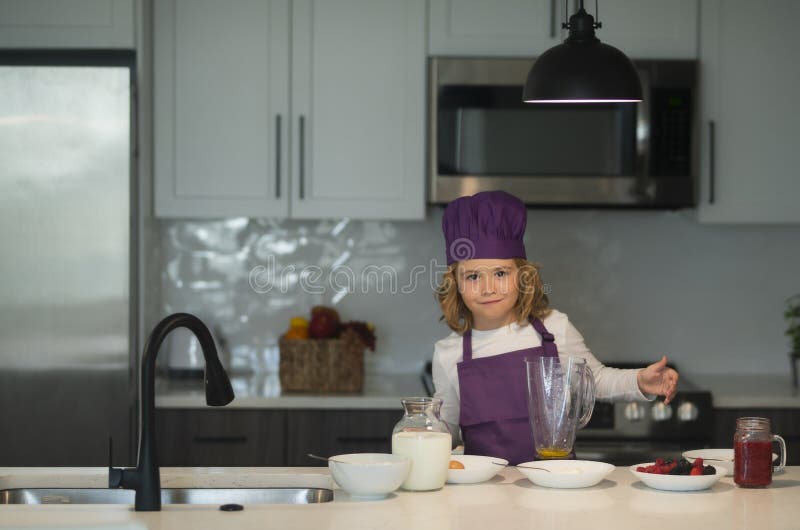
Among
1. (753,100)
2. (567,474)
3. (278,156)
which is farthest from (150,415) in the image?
(753,100)

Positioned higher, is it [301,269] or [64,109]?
[64,109]

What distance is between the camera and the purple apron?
235 cm

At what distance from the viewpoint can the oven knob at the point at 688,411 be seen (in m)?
3.20

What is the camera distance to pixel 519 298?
8.21 ft

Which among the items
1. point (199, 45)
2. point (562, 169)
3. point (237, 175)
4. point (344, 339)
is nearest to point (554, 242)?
point (562, 169)

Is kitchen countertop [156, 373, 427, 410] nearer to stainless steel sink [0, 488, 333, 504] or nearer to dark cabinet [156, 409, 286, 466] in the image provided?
dark cabinet [156, 409, 286, 466]

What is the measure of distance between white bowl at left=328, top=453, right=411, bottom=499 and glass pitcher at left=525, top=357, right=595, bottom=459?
0.98 feet

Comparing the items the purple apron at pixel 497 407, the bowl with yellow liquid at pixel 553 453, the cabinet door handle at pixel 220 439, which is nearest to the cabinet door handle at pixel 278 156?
the cabinet door handle at pixel 220 439

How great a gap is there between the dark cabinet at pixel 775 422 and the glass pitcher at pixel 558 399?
1466mm

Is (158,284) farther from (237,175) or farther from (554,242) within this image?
(554,242)

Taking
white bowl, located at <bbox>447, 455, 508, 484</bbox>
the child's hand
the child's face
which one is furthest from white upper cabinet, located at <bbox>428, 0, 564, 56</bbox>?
white bowl, located at <bbox>447, 455, 508, 484</bbox>

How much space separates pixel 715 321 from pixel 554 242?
2.20 feet

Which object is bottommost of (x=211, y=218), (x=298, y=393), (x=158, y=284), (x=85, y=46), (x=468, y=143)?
(x=298, y=393)

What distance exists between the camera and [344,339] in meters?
3.41
